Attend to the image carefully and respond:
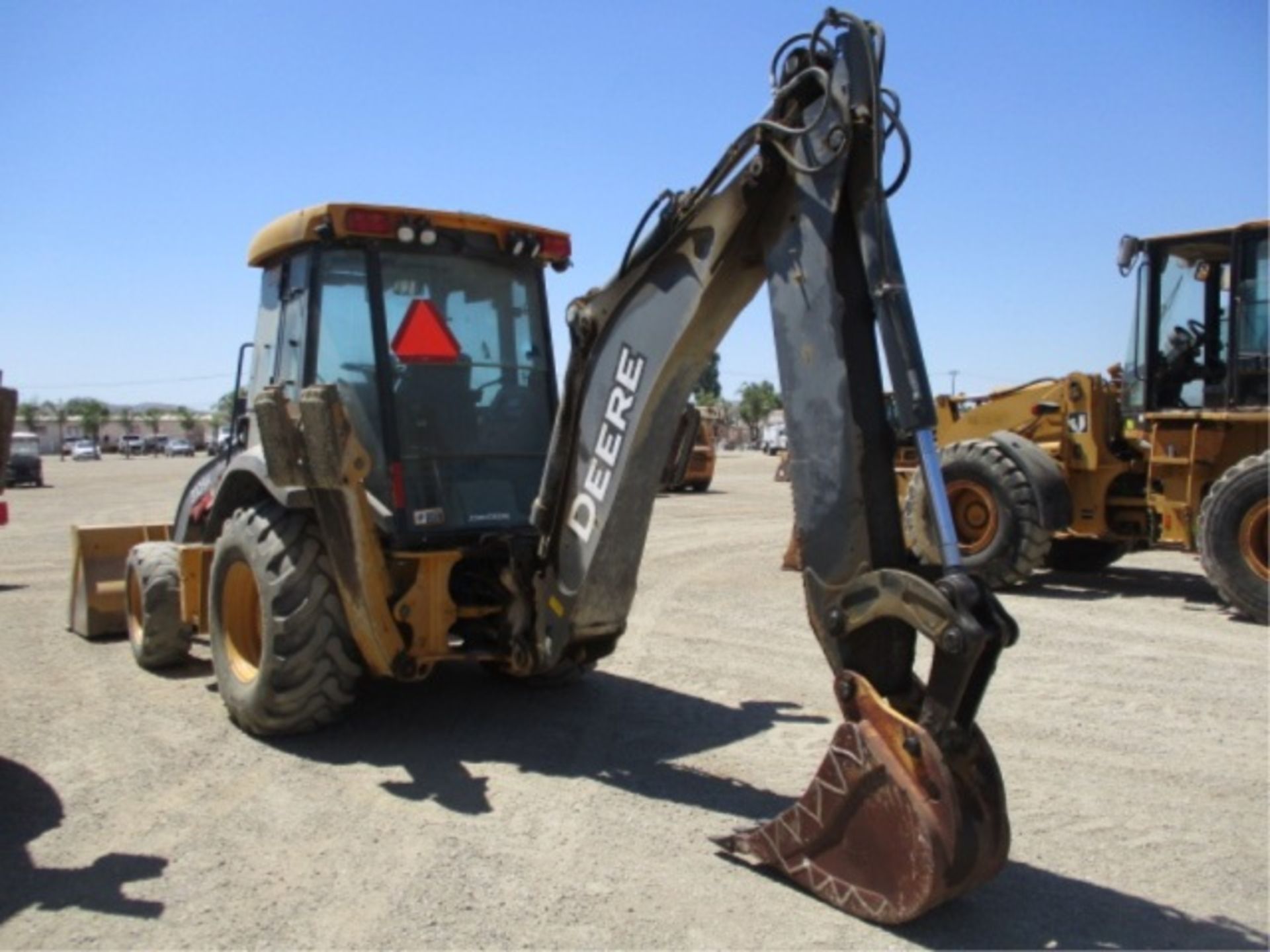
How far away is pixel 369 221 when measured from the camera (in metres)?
5.49

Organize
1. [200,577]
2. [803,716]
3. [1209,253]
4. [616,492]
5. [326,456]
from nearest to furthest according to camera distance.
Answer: [616,492] < [326,456] < [803,716] < [200,577] < [1209,253]

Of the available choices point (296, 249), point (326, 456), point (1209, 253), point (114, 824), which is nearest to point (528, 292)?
point (296, 249)

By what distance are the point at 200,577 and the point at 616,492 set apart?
322 centimetres

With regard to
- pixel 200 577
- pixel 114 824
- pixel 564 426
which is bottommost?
pixel 114 824

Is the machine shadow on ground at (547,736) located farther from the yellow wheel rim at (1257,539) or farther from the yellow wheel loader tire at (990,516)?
the yellow wheel rim at (1257,539)

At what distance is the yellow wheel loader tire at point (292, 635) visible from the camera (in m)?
5.31

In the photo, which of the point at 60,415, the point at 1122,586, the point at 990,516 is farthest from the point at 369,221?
the point at 60,415

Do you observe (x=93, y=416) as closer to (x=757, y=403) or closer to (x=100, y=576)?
(x=757, y=403)

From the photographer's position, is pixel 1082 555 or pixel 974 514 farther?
pixel 1082 555

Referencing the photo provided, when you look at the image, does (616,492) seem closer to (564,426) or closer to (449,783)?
(564,426)

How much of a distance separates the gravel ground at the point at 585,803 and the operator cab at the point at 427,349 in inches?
49.6

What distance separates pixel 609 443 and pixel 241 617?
260cm

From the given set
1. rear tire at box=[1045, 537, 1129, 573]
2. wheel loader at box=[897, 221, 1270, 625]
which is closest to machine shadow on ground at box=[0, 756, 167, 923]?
wheel loader at box=[897, 221, 1270, 625]

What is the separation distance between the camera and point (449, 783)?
4.97 meters
